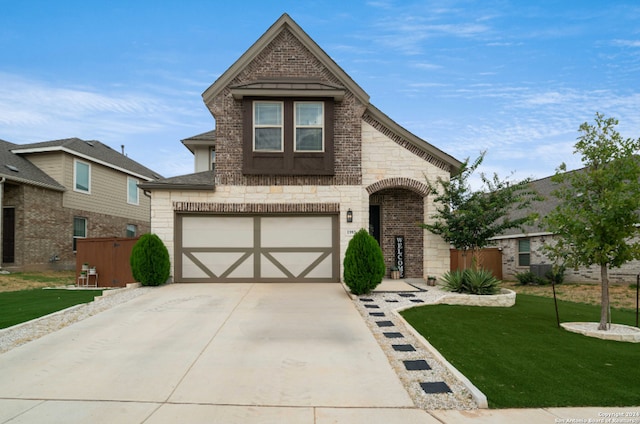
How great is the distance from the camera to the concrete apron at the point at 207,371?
448 cm

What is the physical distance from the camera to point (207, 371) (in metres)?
5.68

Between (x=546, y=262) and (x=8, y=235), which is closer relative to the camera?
(x=8, y=235)

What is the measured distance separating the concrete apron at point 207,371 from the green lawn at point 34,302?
1.81m

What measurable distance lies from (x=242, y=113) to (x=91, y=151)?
45.9 feet

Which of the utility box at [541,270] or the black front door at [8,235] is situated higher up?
the black front door at [8,235]

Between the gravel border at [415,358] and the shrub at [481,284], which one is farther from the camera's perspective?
the shrub at [481,284]

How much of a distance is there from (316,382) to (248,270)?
8566 millimetres

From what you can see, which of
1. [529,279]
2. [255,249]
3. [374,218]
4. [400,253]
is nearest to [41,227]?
[255,249]

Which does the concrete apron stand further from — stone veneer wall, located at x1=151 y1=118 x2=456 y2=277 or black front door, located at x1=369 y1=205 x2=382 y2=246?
black front door, located at x1=369 y1=205 x2=382 y2=246

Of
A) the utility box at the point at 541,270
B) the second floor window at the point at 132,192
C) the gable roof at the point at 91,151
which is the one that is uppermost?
the gable roof at the point at 91,151

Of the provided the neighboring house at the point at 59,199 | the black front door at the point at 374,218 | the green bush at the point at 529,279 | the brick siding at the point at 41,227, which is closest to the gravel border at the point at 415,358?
the black front door at the point at 374,218

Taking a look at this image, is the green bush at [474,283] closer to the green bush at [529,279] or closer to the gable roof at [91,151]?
the green bush at [529,279]

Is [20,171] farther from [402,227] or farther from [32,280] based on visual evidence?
[402,227]

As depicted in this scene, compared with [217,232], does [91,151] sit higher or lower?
higher
